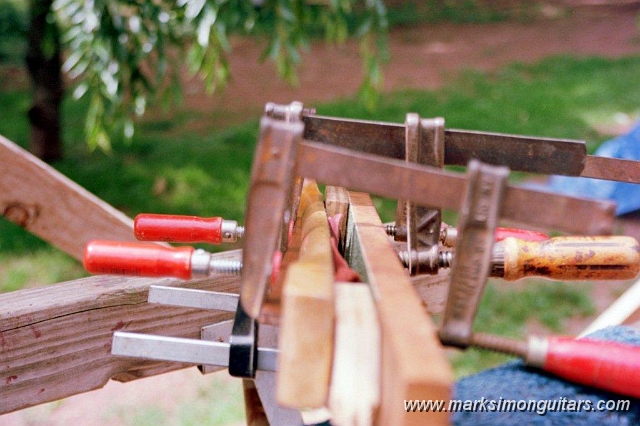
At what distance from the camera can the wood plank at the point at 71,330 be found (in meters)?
0.98

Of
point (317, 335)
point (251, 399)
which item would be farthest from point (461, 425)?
point (251, 399)

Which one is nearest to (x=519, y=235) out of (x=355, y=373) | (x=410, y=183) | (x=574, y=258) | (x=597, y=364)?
(x=574, y=258)

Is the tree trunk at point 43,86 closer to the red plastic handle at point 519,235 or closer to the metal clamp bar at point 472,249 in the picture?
the red plastic handle at point 519,235

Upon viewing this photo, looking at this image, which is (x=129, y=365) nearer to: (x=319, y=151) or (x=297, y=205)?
(x=297, y=205)

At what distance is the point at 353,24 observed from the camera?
11656 mm

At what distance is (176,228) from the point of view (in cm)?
109

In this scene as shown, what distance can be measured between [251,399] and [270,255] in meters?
0.68

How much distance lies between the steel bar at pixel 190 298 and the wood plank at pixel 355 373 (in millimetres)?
339

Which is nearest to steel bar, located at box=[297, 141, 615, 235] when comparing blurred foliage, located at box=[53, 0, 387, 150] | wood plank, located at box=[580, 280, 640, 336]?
wood plank, located at box=[580, 280, 640, 336]

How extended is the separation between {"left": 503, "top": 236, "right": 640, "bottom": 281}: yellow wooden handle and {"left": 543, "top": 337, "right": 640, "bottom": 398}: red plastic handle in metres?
0.14

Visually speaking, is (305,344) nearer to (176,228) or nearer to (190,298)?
(190,298)

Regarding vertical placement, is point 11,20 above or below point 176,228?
above

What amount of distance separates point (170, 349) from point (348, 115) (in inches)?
224

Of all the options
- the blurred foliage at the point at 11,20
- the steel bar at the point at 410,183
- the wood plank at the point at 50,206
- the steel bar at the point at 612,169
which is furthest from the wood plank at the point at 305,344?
the blurred foliage at the point at 11,20
